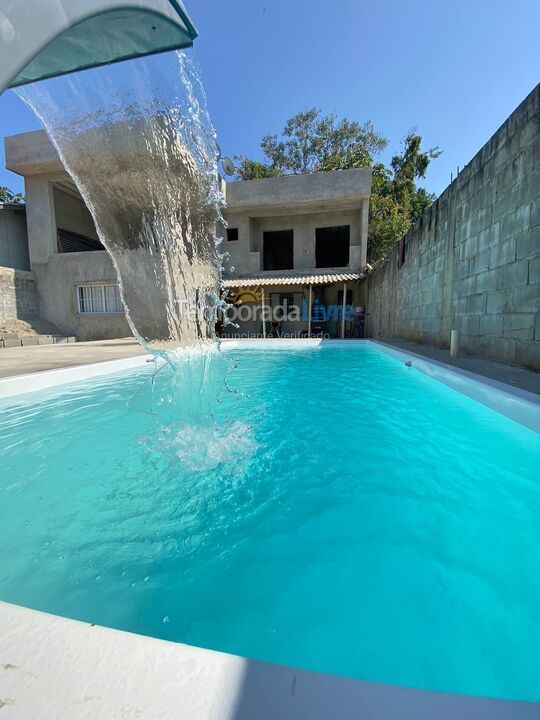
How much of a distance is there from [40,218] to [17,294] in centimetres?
362

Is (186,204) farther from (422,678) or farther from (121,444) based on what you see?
(422,678)

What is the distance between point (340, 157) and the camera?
67.2 ft

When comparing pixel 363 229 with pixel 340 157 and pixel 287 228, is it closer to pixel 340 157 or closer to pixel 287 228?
pixel 287 228

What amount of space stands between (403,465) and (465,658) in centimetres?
152

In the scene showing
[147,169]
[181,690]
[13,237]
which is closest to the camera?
[181,690]

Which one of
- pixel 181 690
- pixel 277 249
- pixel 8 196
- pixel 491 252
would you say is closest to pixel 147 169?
pixel 181 690

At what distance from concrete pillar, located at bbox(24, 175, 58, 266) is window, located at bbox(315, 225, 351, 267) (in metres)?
12.7

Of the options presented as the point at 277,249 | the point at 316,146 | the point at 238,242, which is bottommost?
the point at 238,242

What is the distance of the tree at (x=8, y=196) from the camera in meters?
24.4

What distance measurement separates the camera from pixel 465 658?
1.10m

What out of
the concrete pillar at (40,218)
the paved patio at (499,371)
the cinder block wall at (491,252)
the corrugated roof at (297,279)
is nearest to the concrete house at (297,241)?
the corrugated roof at (297,279)

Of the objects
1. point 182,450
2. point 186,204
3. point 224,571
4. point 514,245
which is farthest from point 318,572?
point 514,245

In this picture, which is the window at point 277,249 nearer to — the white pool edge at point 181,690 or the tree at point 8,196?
the white pool edge at point 181,690

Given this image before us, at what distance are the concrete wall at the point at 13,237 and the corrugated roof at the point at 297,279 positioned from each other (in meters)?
10.6
